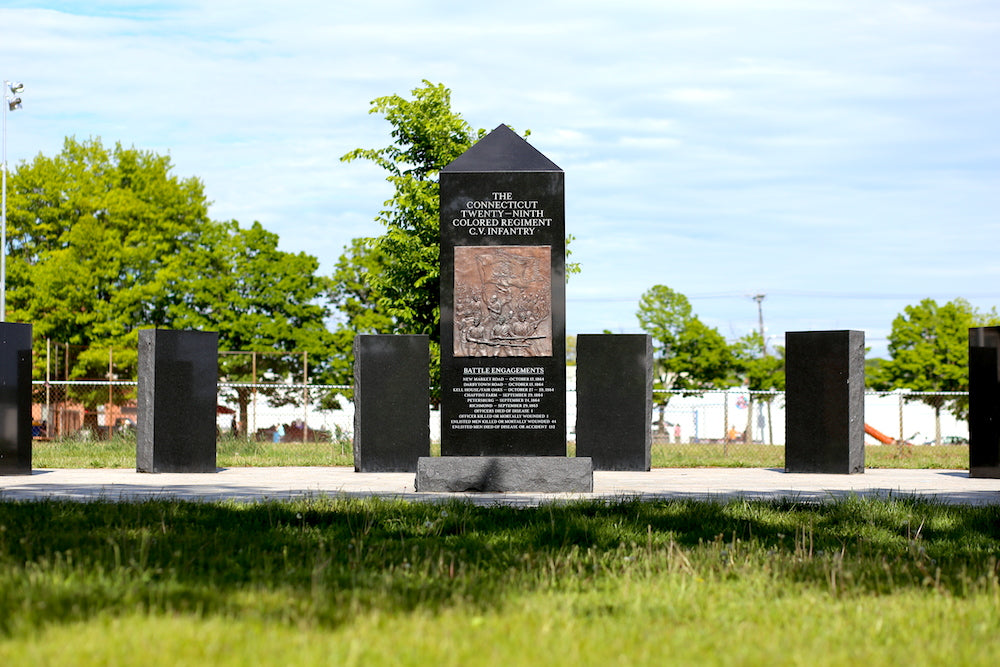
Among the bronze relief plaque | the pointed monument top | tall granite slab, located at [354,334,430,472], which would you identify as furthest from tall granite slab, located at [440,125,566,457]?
tall granite slab, located at [354,334,430,472]

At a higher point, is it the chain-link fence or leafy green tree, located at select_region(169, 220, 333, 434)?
leafy green tree, located at select_region(169, 220, 333, 434)

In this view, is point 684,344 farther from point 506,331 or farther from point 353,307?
point 506,331

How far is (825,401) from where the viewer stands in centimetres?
1761

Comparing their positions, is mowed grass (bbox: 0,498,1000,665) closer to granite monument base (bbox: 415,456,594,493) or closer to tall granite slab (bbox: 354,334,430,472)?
granite monument base (bbox: 415,456,594,493)

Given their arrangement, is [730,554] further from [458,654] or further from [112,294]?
[112,294]

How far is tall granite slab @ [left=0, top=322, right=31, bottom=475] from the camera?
609 inches

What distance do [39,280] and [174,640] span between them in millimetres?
34864

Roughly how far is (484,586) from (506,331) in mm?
7091

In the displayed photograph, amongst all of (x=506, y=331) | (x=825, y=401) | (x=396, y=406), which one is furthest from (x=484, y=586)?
(x=825, y=401)

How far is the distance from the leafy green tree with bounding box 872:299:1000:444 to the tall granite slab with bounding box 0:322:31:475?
39.4 meters

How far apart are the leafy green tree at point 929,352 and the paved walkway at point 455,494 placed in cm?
3209

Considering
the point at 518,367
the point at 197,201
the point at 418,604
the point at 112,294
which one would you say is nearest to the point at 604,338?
the point at 518,367

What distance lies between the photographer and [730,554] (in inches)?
292

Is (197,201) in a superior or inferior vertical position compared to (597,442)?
superior
